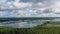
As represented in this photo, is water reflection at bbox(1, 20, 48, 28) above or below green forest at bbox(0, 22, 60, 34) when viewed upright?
above

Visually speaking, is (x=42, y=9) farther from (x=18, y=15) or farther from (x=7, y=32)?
(x=7, y=32)

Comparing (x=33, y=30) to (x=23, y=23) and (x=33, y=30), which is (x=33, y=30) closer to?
(x=33, y=30)

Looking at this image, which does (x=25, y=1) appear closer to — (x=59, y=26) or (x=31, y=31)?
(x=31, y=31)

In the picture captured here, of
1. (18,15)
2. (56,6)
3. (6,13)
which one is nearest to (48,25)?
(56,6)

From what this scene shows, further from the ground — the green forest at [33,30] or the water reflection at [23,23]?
the water reflection at [23,23]

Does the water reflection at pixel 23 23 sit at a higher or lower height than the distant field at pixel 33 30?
higher

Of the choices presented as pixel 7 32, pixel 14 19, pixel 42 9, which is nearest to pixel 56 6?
pixel 42 9

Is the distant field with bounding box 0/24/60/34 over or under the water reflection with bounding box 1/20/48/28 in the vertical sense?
under

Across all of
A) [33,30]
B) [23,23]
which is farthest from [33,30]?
[23,23]

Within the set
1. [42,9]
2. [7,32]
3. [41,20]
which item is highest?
[42,9]

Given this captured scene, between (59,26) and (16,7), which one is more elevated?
(16,7)
